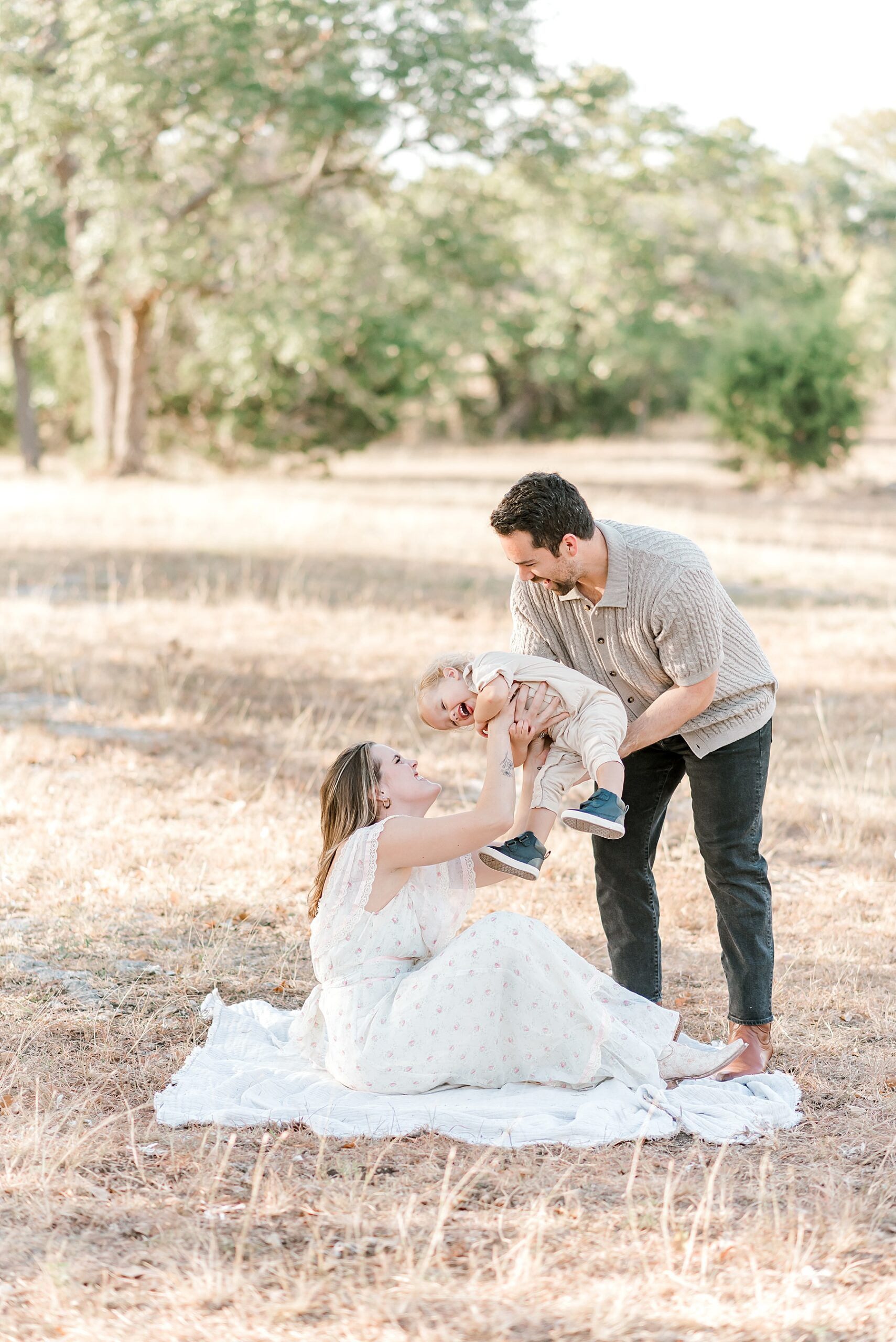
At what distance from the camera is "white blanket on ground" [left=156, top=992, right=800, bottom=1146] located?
374cm

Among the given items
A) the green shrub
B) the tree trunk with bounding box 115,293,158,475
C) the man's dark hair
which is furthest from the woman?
the green shrub

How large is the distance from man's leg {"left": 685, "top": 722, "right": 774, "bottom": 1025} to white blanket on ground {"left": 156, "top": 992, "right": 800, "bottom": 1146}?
0.30 metres

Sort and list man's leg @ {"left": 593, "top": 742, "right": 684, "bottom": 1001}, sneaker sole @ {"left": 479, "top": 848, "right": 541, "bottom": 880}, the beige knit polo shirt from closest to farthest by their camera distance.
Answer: sneaker sole @ {"left": 479, "top": 848, "right": 541, "bottom": 880} < the beige knit polo shirt < man's leg @ {"left": 593, "top": 742, "right": 684, "bottom": 1001}

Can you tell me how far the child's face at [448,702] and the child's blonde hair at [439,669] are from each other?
0.01 meters

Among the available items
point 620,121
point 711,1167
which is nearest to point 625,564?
point 711,1167

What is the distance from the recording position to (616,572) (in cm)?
397

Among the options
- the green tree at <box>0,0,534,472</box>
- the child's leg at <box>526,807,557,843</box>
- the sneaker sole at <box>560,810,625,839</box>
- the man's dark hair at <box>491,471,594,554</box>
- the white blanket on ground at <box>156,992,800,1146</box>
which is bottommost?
the white blanket on ground at <box>156,992,800,1146</box>

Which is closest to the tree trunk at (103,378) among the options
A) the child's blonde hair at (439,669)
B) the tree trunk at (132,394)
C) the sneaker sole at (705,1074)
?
the tree trunk at (132,394)

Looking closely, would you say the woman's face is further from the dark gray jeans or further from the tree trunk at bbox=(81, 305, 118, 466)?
the tree trunk at bbox=(81, 305, 118, 466)

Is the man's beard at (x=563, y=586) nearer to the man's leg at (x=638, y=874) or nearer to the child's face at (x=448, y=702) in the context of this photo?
the child's face at (x=448, y=702)

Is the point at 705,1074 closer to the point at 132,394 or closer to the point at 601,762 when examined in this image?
the point at 601,762

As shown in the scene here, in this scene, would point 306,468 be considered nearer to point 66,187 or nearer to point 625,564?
point 66,187

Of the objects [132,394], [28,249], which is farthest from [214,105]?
[132,394]

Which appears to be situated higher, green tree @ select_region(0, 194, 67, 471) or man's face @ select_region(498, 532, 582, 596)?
green tree @ select_region(0, 194, 67, 471)
